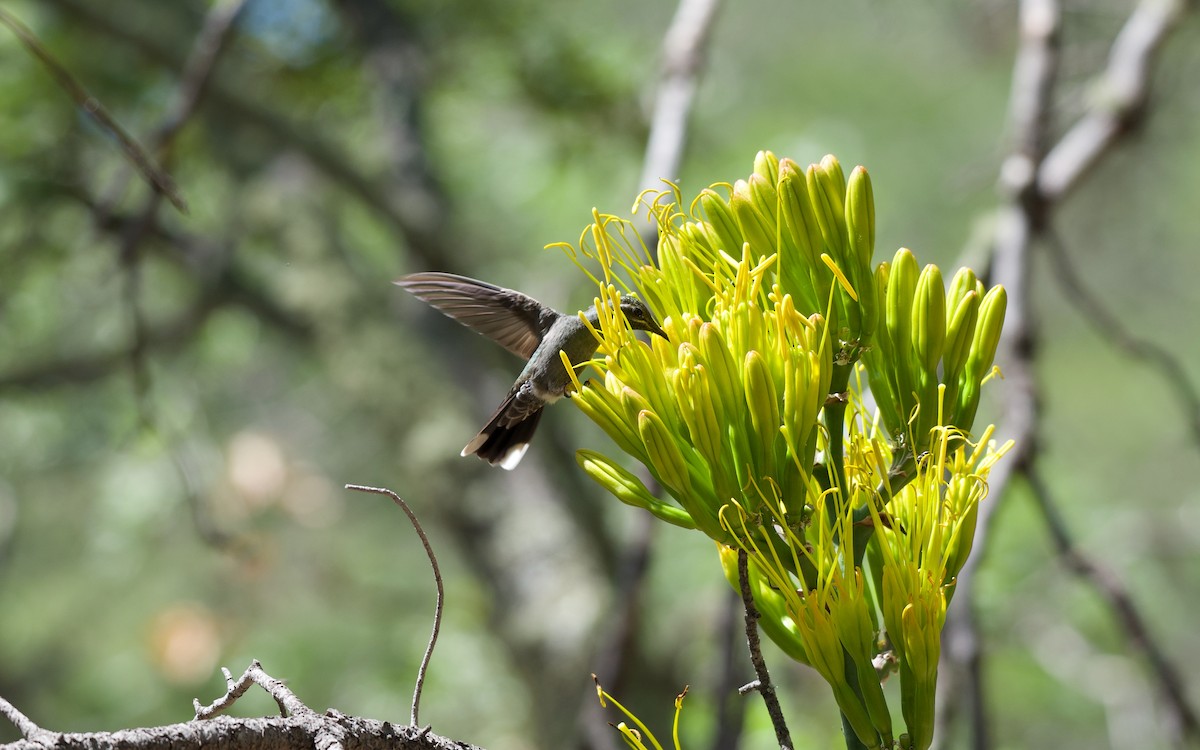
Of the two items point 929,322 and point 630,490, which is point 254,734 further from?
point 929,322

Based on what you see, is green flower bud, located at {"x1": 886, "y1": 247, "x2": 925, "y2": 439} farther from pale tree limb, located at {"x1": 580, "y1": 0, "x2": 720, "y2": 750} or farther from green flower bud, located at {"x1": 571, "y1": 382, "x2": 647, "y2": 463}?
pale tree limb, located at {"x1": 580, "y1": 0, "x2": 720, "y2": 750}

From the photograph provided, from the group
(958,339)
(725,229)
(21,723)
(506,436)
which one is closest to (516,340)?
(506,436)

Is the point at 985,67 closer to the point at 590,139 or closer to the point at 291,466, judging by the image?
A: the point at 590,139

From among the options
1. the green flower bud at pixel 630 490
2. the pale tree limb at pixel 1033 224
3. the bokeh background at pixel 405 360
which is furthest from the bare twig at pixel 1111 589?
the green flower bud at pixel 630 490

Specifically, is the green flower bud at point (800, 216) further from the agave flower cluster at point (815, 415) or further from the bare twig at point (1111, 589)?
the bare twig at point (1111, 589)

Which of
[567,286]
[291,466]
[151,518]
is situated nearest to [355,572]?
[291,466]

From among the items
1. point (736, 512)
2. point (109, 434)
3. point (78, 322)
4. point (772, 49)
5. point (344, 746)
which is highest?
point (772, 49)
